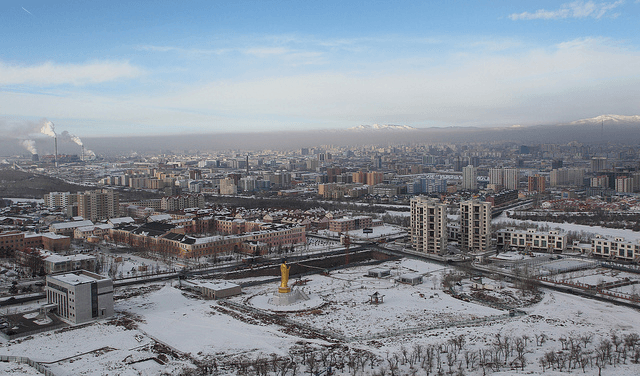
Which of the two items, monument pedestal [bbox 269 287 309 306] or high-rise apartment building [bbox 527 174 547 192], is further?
high-rise apartment building [bbox 527 174 547 192]

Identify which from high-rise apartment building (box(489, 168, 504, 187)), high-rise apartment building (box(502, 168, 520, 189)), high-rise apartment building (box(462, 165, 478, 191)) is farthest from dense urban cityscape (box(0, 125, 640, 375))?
high-rise apartment building (box(489, 168, 504, 187))

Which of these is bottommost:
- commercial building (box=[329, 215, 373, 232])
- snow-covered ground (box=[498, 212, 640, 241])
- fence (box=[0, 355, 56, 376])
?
snow-covered ground (box=[498, 212, 640, 241])

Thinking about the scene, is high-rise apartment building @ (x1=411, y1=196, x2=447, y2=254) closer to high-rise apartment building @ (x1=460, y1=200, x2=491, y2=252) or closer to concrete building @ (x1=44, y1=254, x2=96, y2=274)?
high-rise apartment building @ (x1=460, y1=200, x2=491, y2=252)

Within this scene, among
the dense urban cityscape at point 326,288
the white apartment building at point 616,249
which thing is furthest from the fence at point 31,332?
the white apartment building at point 616,249

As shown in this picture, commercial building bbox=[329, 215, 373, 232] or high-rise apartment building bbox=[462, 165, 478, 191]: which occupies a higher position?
high-rise apartment building bbox=[462, 165, 478, 191]

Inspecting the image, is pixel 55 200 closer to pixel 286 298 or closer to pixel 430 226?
pixel 430 226

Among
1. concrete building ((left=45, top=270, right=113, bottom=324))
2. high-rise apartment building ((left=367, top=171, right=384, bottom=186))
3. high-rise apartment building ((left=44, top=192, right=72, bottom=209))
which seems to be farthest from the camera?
high-rise apartment building ((left=367, top=171, right=384, bottom=186))
